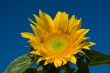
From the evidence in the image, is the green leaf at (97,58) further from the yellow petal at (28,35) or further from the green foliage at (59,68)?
the yellow petal at (28,35)

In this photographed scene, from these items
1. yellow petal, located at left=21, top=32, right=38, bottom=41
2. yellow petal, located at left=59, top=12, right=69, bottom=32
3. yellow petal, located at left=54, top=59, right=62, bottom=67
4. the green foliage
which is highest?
yellow petal, located at left=59, top=12, right=69, bottom=32

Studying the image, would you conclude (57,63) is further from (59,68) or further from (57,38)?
(57,38)

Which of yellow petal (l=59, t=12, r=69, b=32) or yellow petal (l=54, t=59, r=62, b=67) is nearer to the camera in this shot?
yellow petal (l=54, t=59, r=62, b=67)

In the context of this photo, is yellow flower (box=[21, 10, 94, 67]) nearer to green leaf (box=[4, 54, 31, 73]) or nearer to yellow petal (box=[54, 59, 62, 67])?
yellow petal (box=[54, 59, 62, 67])

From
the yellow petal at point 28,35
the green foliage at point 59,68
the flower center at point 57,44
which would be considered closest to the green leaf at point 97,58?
the green foliage at point 59,68

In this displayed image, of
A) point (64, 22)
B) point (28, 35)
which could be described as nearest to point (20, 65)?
point (28, 35)

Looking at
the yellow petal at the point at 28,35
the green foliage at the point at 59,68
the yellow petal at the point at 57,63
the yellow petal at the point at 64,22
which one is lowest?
the yellow petal at the point at 57,63

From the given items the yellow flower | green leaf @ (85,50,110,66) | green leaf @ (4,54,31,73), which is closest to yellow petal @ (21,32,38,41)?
the yellow flower
